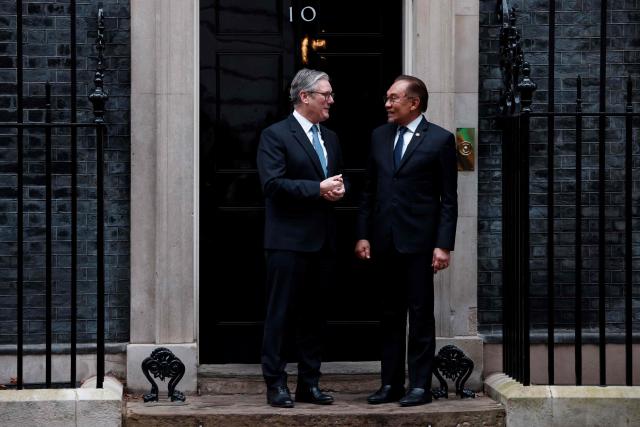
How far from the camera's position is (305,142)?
Answer: 737 centimetres

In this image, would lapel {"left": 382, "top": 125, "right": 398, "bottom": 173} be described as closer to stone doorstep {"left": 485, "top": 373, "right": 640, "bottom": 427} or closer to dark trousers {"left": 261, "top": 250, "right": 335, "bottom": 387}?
dark trousers {"left": 261, "top": 250, "right": 335, "bottom": 387}

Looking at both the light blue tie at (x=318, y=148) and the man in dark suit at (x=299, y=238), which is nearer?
the man in dark suit at (x=299, y=238)

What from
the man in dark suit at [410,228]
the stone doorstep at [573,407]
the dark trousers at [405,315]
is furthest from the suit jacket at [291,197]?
the stone doorstep at [573,407]

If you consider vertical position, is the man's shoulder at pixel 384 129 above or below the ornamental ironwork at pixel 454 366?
above

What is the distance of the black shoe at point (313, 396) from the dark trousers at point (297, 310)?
0.12 ft

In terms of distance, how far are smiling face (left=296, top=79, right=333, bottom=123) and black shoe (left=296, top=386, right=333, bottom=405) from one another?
1562mm

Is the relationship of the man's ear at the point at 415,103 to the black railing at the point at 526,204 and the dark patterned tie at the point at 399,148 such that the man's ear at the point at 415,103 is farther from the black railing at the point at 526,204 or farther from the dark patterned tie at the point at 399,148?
the black railing at the point at 526,204

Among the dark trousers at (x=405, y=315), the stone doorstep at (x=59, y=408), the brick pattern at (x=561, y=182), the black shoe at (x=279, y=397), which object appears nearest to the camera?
the stone doorstep at (x=59, y=408)

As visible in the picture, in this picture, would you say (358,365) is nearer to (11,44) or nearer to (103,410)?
(103,410)

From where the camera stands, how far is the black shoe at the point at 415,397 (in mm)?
7324

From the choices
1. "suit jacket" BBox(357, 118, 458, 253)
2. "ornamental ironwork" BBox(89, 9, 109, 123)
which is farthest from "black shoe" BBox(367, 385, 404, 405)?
"ornamental ironwork" BBox(89, 9, 109, 123)

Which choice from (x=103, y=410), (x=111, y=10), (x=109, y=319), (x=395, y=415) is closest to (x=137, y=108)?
(x=111, y=10)

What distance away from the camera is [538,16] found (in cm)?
816

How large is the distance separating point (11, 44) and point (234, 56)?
4.55 ft
